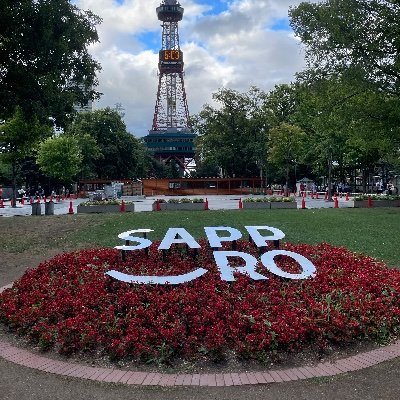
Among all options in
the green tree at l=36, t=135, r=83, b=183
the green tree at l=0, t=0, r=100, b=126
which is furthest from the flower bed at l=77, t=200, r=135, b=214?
the green tree at l=36, t=135, r=83, b=183

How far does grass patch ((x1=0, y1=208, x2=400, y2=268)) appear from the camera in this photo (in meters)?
15.3

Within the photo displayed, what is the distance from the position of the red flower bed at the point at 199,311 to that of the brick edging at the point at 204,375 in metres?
0.35

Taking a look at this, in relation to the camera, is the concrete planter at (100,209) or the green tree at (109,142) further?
the green tree at (109,142)

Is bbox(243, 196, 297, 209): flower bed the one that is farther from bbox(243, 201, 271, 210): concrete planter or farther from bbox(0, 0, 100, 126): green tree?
bbox(0, 0, 100, 126): green tree

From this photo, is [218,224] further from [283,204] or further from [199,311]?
[199,311]

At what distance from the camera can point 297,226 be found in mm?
18625

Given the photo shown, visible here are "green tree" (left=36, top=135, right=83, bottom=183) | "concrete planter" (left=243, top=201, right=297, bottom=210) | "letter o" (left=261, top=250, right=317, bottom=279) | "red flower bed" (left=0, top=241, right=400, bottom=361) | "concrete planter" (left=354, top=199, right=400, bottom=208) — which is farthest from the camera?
"green tree" (left=36, top=135, right=83, bottom=183)

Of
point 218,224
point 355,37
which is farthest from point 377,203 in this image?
point 218,224

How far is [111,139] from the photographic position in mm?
72062

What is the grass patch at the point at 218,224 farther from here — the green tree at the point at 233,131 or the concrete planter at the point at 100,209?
the green tree at the point at 233,131

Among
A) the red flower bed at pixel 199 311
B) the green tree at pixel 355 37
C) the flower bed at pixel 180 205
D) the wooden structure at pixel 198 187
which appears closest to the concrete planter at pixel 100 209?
the flower bed at pixel 180 205

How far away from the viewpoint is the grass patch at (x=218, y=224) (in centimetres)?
1528

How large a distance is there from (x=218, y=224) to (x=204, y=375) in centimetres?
1324

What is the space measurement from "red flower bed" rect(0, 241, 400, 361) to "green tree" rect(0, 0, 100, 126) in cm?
1069
